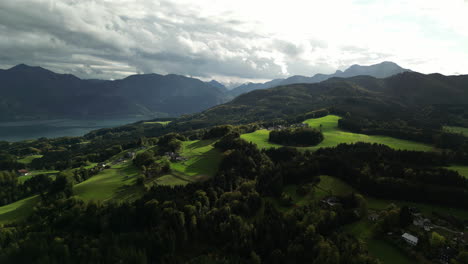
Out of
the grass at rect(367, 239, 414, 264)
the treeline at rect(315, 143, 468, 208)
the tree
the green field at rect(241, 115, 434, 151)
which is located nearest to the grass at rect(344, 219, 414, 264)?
the grass at rect(367, 239, 414, 264)

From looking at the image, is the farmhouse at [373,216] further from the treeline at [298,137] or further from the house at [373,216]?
the treeline at [298,137]

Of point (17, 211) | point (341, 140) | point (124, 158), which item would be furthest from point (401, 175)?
point (17, 211)

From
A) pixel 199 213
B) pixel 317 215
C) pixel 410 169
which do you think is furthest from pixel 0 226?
pixel 410 169

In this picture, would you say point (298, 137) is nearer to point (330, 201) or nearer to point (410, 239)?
point (330, 201)

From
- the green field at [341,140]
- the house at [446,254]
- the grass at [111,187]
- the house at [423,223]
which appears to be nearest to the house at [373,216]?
the house at [423,223]

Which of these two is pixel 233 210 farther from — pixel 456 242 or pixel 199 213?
pixel 456 242

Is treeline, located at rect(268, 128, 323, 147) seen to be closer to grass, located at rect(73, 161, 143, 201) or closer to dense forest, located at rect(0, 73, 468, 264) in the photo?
dense forest, located at rect(0, 73, 468, 264)
